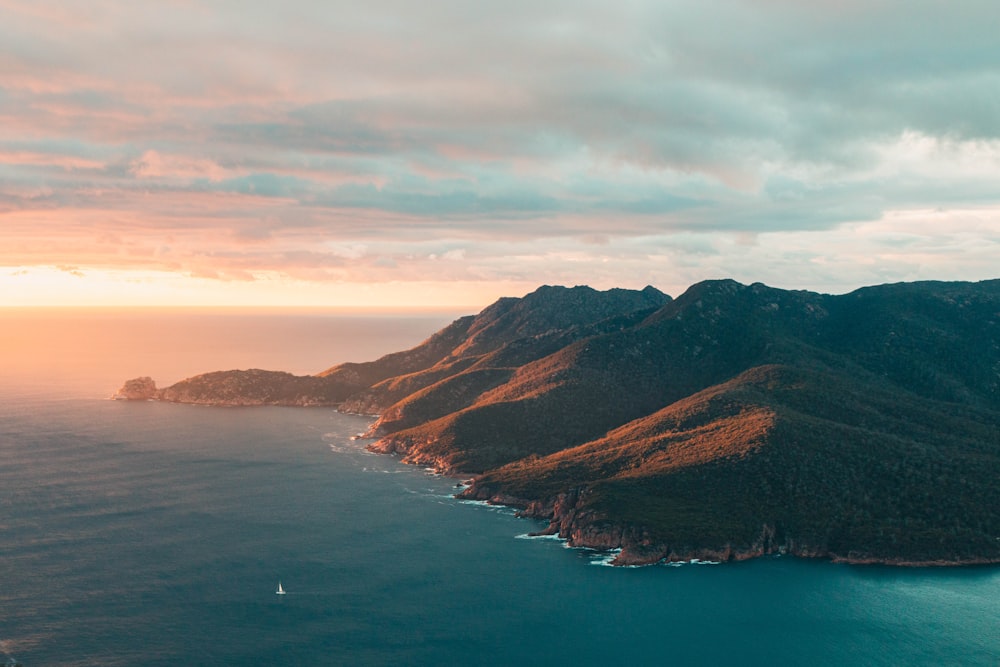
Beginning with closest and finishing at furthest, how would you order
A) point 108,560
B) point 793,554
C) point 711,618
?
point 711,618
point 108,560
point 793,554

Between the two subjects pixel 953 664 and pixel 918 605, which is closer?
pixel 953 664

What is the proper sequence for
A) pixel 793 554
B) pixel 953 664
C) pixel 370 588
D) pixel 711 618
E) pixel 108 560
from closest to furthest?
pixel 953 664, pixel 711 618, pixel 370 588, pixel 108 560, pixel 793 554

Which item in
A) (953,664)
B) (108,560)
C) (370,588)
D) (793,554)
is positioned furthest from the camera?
(793,554)

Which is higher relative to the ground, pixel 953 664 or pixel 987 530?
pixel 987 530

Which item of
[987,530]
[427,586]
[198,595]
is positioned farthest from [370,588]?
[987,530]

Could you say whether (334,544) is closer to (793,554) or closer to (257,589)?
(257,589)

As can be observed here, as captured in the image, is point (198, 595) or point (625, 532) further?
point (625, 532)

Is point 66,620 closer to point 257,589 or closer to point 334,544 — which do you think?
point 257,589

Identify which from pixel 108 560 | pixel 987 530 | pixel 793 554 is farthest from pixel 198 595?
pixel 987 530

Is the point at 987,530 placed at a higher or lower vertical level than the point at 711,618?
higher

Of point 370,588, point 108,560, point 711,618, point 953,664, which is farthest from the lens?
point 108,560
